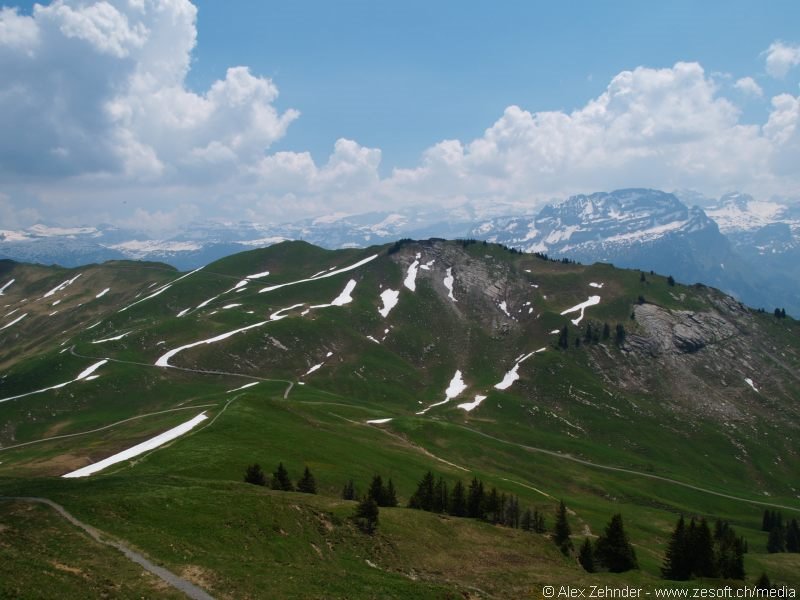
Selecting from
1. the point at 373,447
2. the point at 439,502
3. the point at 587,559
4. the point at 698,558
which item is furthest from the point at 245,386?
the point at 698,558

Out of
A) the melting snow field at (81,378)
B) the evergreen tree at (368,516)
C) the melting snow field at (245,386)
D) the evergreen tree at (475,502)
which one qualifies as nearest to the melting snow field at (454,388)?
the melting snow field at (245,386)

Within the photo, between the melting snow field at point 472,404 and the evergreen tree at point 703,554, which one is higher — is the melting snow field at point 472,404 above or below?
below

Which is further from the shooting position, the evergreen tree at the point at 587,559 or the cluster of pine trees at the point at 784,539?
the cluster of pine trees at the point at 784,539

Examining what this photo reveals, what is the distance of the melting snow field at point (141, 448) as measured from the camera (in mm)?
74375

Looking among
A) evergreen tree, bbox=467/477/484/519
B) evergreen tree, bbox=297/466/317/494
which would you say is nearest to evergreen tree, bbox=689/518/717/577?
evergreen tree, bbox=467/477/484/519

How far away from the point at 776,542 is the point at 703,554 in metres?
57.1

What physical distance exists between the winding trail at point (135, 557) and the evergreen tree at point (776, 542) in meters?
108

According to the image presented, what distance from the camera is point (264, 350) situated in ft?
591

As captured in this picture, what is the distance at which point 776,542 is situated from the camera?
3814 inches

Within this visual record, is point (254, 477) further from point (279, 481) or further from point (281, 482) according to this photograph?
point (281, 482)

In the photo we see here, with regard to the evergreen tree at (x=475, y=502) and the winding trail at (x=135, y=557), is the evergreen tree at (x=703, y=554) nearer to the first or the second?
the evergreen tree at (x=475, y=502)

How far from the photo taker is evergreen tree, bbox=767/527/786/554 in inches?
3777

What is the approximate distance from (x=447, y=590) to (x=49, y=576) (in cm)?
2359

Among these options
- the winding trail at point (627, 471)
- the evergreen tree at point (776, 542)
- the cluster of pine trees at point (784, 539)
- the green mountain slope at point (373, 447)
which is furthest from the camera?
the winding trail at point (627, 471)
